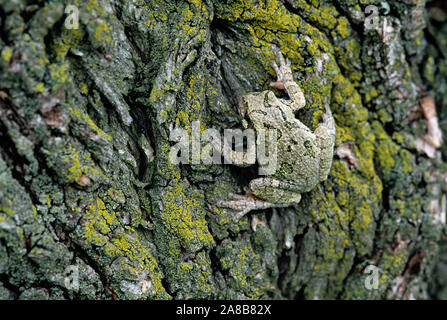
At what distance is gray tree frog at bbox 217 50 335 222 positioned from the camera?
14.1ft

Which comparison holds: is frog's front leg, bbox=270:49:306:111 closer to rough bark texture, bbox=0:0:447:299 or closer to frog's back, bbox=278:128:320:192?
rough bark texture, bbox=0:0:447:299

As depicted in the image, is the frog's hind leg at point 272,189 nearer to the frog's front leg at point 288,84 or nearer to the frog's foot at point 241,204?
the frog's foot at point 241,204

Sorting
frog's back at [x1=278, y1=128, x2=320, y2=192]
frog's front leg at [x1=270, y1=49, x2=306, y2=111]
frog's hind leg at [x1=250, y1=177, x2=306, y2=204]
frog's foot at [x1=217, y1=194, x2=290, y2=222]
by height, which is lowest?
frog's foot at [x1=217, y1=194, x2=290, y2=222]

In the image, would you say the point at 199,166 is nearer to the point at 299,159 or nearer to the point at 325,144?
the point at 299,159

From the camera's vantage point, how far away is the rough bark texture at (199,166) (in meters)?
3.12

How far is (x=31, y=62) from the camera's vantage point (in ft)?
9.53

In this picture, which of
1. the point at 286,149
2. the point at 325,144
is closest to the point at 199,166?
the point at 286,149

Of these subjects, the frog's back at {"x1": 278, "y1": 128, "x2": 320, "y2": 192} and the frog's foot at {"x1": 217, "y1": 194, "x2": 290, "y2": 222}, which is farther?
the frog's back at {"x1": 278, "y1": 128, "x2": 320, "y2": 192}

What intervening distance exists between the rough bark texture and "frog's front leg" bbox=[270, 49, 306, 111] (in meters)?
0.11

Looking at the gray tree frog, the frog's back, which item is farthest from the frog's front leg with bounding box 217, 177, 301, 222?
the frog's back

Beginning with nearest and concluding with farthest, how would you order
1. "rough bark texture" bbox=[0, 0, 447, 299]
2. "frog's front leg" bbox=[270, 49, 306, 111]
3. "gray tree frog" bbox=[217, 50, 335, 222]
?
"rough bark texture" bbox=[0, 0, 447, 299] < "frog's front leg" bbox=[270, 49, 306, 111] < "gray tree frog" bbox=[217, 50, 335, 222]

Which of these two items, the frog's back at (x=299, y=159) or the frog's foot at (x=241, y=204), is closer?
the frog's foot at (x=241, y=204)

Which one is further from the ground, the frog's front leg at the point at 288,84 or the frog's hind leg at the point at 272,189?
the frog's front leg at the point at 288,84

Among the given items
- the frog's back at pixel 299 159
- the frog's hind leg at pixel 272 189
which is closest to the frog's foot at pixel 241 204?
the frog's hind leg at pixel 272 189
